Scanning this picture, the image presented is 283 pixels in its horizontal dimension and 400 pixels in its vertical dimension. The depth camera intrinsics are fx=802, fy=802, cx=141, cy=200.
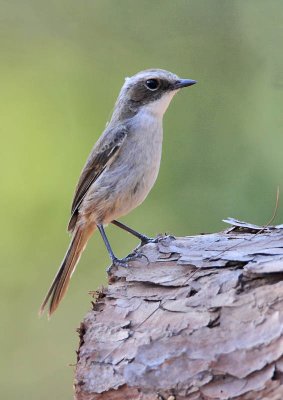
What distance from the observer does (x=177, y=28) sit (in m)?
5.57

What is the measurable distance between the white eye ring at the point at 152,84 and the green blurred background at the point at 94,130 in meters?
1.31

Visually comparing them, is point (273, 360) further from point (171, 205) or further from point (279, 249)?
point (171, 205)

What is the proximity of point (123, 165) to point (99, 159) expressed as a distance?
0.13 m

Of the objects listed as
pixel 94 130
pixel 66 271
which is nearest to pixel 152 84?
pixel 66 271

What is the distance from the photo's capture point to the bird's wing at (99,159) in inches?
145

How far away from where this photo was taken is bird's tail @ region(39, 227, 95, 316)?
12.4ft

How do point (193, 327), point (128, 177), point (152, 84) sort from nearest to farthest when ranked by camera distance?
point (193, 327) → point (128, 177) → point (152, 84)

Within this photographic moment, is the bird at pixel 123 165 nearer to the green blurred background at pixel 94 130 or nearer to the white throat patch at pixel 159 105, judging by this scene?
the white throat patch at pixel 159 105

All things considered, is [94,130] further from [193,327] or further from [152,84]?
[193,327]

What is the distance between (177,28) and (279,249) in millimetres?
3228

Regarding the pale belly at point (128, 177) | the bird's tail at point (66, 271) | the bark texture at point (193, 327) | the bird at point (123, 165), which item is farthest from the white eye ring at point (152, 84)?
the bark texture at point (193, 327)

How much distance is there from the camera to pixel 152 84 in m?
3.77

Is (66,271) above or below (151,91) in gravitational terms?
below

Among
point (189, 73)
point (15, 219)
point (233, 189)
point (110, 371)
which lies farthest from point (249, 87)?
point (110, 371)
